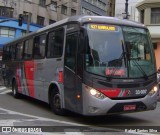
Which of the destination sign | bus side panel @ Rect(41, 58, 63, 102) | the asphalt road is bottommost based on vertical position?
the asphalt road

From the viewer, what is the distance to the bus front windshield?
31.7 feet

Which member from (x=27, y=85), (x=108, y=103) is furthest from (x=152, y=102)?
(x=27, y=85)

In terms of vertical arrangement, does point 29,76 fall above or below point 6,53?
below

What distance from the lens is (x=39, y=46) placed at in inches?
529

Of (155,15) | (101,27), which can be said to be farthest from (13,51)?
(155,15)

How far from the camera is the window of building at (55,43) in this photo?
1123cm

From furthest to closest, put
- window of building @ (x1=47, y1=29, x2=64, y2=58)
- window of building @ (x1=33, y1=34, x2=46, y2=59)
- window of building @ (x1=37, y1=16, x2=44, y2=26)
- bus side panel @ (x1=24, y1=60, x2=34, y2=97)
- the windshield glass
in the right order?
window of building @ (x1=37, y1=16, x2=44, y2=26), bus side panel @ (x1=24, y1=60, x2=34, y2=97), window of building @ (x1=33, y1=34, x2=46, y2=59), window of building @ (x1=47, y1=29, x2=64, y2=58), the windshield glass

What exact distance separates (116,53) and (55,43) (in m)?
2.60

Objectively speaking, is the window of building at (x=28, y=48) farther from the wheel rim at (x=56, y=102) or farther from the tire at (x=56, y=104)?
the wheel rim at (x=56, y=102)

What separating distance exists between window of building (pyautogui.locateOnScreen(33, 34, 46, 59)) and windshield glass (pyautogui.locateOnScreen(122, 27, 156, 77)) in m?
3.63

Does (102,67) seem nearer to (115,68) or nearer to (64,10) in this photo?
(115,68)

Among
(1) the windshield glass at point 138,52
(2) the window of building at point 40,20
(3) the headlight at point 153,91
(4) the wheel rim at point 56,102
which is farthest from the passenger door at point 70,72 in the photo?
(2) the window of building at point 40,20

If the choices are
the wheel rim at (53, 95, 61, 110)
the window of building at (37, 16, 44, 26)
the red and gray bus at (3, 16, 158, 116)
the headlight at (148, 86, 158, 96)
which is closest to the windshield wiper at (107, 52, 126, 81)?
the red and gray bus at (3, 16, 158, 116)

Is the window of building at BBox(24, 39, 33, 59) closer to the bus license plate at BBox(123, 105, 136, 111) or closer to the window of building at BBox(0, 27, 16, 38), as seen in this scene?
the bus license plate at BBox(123, 105, 136, 111)
